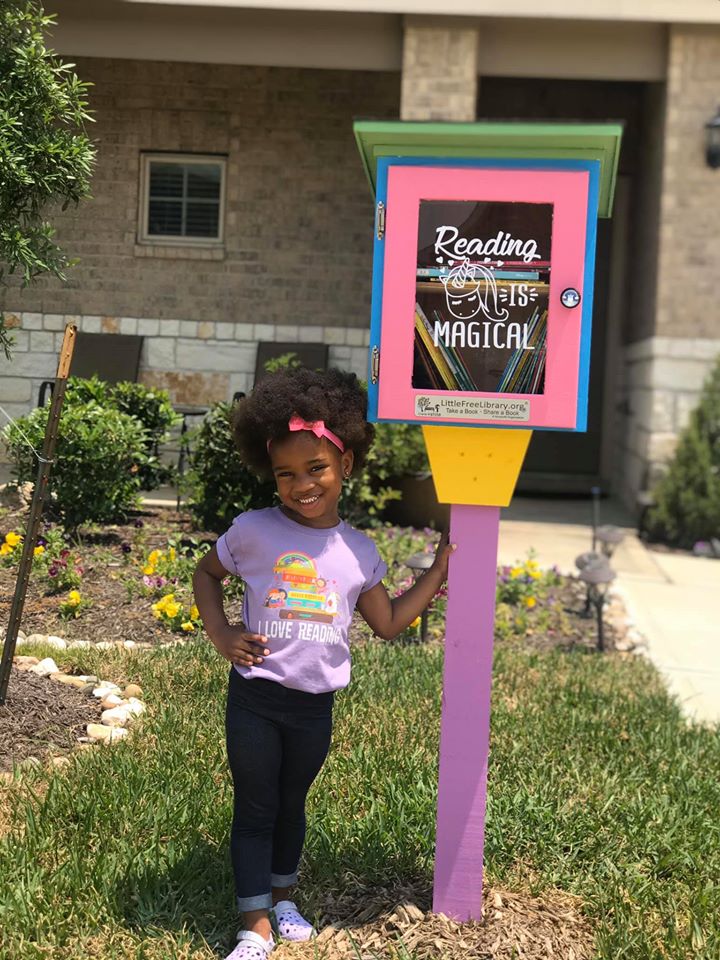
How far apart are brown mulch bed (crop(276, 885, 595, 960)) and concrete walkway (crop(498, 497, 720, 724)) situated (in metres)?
1.81

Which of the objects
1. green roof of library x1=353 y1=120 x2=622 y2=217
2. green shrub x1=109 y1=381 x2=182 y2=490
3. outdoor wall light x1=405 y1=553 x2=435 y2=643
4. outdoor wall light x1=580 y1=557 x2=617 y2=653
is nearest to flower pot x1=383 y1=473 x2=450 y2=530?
green shrub x1=109 y1=381 x2=182 y2=490

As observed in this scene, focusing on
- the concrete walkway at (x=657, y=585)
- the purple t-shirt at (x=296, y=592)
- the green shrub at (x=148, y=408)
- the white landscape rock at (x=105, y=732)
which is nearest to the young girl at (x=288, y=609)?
the purple t-shirt at (x=296, y=592)

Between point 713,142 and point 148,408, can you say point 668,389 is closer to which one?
point 713,142

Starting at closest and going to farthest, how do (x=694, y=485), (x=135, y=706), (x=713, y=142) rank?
(x=135, y=706), (x=694, y=485), (x=713, y=142)

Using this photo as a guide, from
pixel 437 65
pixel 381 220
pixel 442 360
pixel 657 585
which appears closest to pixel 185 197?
pixel 437 65

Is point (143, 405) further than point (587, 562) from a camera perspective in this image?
Yes

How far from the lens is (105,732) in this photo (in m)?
3.35

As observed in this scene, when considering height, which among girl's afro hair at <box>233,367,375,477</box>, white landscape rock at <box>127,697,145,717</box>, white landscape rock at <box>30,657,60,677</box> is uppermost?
girl's afro hair at <box>233,367,375,477</box>

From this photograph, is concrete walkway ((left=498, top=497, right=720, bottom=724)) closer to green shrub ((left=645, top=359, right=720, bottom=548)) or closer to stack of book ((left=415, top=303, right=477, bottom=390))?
green shrub ((left=645, top=359, right=720, bottom=548))

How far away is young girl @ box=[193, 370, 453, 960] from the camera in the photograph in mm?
2309

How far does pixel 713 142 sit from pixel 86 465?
540 cm

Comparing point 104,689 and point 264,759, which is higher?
point 264,759

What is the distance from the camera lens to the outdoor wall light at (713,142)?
8234mm

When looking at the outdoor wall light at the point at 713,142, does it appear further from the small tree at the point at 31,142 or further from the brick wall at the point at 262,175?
the small tree at the point at 31,142
